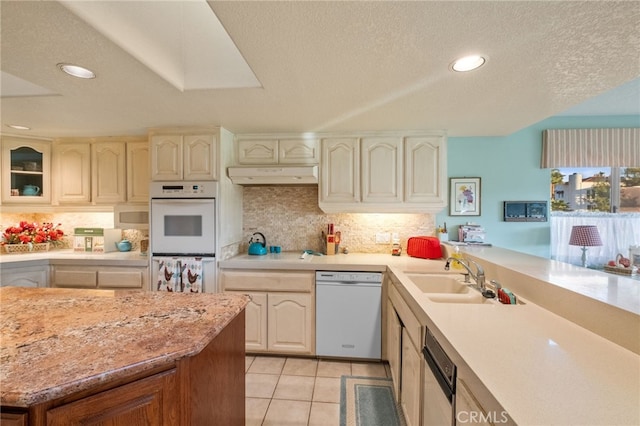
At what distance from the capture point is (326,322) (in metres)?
2.46

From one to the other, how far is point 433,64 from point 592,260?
323 centimetres

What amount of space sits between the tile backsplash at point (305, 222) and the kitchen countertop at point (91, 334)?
1.60m

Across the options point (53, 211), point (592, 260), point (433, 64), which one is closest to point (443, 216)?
point (592, 260)

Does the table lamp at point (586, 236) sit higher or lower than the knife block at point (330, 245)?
higher

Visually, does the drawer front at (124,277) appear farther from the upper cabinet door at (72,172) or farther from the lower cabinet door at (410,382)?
the lower cabinet door at (410,382)

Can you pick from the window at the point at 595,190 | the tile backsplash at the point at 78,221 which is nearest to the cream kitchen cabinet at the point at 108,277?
the tile backsplash at the point at 78,221

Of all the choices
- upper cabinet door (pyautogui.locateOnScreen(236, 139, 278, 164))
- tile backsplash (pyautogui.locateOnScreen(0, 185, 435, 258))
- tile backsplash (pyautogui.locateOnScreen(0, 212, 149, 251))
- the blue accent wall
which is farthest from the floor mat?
tile backsplash (pyautogui.locateOnScreen(0, 212, 149, 251))

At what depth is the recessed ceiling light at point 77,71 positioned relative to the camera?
1.46 meters

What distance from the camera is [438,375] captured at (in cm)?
109

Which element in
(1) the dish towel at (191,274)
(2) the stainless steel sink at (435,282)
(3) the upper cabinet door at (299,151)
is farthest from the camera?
(3) the upper cabinet door at (299,151)

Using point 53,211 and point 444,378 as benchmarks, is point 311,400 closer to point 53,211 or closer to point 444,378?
point 444,378

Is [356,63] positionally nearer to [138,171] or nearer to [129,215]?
[138,171]

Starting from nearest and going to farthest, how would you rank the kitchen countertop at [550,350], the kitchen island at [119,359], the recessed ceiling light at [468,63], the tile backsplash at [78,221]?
the kitchen countertop at [550,350] → the kitchen island at [119,359] → the recessed ceiling light at [468,63] → the tile backsplash at [78,221]

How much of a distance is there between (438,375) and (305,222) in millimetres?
2186
